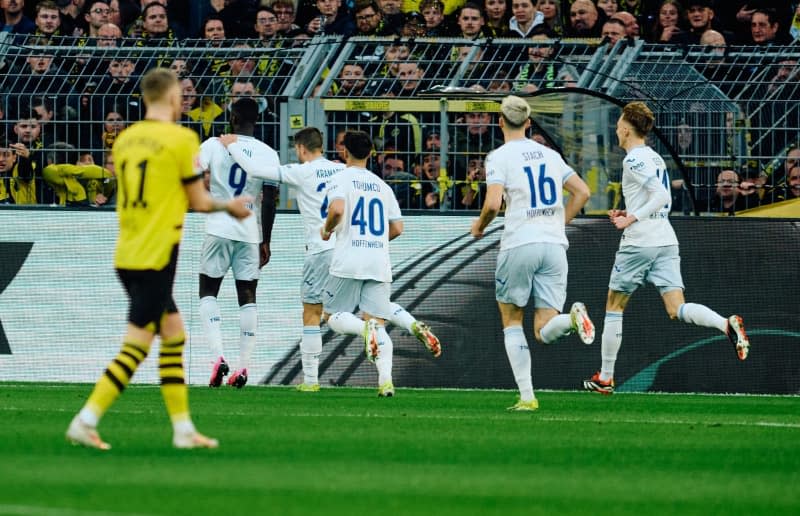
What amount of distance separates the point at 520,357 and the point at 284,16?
30.2 ft

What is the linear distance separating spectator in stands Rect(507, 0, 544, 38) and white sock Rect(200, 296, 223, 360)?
6.18 m

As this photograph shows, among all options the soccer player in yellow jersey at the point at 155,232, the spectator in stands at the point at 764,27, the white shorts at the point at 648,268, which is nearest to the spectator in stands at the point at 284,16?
the spectator in stands at the point at 764,27

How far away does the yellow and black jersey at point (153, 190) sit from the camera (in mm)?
7418

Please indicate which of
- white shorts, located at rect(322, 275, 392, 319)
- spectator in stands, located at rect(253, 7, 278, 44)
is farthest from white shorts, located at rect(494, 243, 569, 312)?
spectator in stands, located at rect(253, 7, 278, 44)

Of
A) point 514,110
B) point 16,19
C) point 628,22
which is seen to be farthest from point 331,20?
point 514,110

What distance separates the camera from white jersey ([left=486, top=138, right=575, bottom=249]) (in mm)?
10469

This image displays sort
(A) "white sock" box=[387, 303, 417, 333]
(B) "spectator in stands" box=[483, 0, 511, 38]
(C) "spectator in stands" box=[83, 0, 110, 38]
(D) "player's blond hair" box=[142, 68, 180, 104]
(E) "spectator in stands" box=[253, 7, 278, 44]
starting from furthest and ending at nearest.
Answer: (C) "spectator in stands" box=[83, 0, 110, 38]
(E) "spectator in stands" box=[253, 7, 278, 44]
(B) "spectator in stands" box=[483, 0, 511, 38]
(A) "white sock" box=[387, 303, 417, 333]
(D) "player's blond hair" box=[142, 68, 180, 104]

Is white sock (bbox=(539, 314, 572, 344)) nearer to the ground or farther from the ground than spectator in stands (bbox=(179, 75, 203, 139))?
nearer to the ground

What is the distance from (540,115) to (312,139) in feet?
9.01

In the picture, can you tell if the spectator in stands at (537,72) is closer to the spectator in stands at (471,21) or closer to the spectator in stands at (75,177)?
the spectator in stands at (471,21)

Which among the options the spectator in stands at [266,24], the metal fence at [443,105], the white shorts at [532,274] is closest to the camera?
the white shorts at [532,274]

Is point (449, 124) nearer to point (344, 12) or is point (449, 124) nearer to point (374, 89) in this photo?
point (374, 89)

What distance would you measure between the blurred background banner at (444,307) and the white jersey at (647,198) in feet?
3.93

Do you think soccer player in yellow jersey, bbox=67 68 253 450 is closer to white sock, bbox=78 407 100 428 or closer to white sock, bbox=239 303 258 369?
Result: white sock, bbox=78 407 100 428
